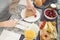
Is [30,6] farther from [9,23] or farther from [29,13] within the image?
[9,23]

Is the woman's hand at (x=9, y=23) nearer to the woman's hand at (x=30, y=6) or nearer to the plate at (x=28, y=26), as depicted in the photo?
the plate at (x=28, y=26)

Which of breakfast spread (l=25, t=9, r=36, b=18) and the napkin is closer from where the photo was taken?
the napkin

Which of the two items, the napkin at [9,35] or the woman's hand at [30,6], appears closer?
the napkin at [9,35]

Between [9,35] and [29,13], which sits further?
[29,13]

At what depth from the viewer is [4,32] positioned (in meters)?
1.00

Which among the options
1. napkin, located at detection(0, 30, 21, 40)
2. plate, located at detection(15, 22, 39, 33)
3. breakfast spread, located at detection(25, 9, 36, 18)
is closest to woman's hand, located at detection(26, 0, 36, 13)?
breakfast spread, located at detection(25, 9, 36, 18)

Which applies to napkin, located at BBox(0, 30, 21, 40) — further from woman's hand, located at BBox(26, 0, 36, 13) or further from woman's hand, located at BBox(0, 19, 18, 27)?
woman's hand, located at BBox(26, 0, 36, 13)

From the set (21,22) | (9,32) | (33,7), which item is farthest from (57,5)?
(9,32)

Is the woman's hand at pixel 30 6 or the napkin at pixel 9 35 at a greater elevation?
the woman's hand at pixel 30 6

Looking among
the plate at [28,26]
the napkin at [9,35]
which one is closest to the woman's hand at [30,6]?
the plate at [28,26]

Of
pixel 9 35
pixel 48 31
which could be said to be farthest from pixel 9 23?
pixel 48 31

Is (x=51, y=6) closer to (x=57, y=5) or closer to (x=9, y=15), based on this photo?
(x=57, y=5)

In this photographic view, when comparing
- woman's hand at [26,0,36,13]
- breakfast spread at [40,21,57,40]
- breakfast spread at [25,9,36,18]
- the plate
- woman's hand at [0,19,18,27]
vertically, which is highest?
woman's hand at [26,0,36,13]

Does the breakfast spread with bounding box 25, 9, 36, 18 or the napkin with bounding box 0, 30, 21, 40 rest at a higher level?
the breakfast spread with bounding box 25, 9, 36, 18
